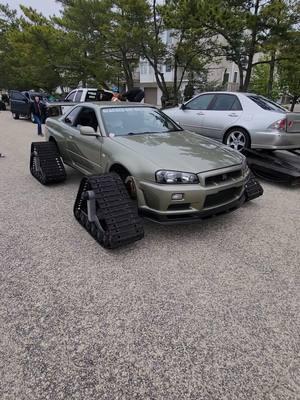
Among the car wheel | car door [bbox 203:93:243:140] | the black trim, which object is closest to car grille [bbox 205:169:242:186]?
the black trim

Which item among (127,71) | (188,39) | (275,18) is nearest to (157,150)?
(275,18)

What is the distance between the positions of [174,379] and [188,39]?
16030 mm

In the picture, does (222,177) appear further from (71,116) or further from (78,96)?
(78,96)

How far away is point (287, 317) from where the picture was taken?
2.26 metres

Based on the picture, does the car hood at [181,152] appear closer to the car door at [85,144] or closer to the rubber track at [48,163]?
the car door at [85,144]

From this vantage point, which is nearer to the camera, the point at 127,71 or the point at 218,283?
the point at 218,283

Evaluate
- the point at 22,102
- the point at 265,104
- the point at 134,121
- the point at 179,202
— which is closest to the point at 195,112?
the point at 265,104

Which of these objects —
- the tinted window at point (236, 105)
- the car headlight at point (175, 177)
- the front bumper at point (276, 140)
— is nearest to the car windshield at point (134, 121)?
the car headlight at point (175, 177)

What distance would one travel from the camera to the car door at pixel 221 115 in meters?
6.27

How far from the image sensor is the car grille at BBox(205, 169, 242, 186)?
125 inches

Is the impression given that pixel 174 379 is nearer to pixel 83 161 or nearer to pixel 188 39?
pixel 83 161

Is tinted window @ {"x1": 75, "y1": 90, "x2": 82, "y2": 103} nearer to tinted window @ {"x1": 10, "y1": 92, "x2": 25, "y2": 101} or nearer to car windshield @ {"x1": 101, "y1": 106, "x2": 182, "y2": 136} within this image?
tinted window @ {"x1": 10, "y1": 92, "x2": 25, "y2": 101}

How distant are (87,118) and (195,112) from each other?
3454mm

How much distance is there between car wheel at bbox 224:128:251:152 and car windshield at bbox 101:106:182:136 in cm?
213
